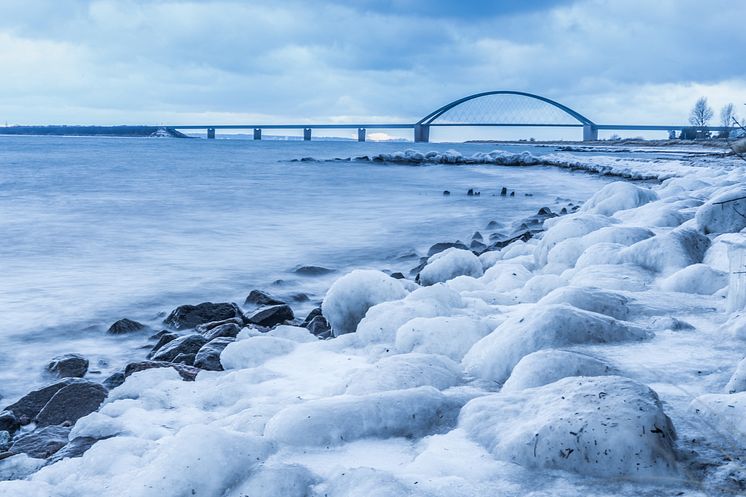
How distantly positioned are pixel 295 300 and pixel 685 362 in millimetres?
3788

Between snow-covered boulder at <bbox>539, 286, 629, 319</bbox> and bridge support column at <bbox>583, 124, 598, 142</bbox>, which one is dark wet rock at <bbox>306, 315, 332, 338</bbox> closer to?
snow-covered boulder at <bbox>539, 286, 629, 319</bbox>

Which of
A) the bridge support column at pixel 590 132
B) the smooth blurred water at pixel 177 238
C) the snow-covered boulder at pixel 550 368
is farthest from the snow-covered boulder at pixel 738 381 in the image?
the bridge support column at pixel 590 132

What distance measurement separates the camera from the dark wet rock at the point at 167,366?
10.4 ft

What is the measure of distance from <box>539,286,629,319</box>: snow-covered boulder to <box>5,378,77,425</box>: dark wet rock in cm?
239

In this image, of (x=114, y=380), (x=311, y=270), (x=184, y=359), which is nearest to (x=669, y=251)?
(x=184, y=359)

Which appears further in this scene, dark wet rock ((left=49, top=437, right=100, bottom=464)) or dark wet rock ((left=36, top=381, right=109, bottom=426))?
dark wet rock ((left=36, top=381, right=109, bottom=426))

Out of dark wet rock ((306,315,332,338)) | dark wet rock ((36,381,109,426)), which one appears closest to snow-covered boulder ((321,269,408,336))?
dark wet rock ((306,315,332,338))

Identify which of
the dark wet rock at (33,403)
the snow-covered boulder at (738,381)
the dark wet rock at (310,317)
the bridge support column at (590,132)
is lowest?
the dark wet rock at (33,403)

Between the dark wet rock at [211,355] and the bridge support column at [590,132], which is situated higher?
the bridge support column at [590,132]

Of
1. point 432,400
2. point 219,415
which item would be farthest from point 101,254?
point 432,400

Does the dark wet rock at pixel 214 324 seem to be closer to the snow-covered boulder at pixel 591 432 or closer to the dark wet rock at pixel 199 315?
the dark wet rock at pixel 199 315

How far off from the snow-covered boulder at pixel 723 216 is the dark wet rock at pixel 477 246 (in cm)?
344

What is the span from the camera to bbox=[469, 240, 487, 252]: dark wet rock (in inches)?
318

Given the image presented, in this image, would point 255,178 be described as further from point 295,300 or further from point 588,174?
point 295,300
